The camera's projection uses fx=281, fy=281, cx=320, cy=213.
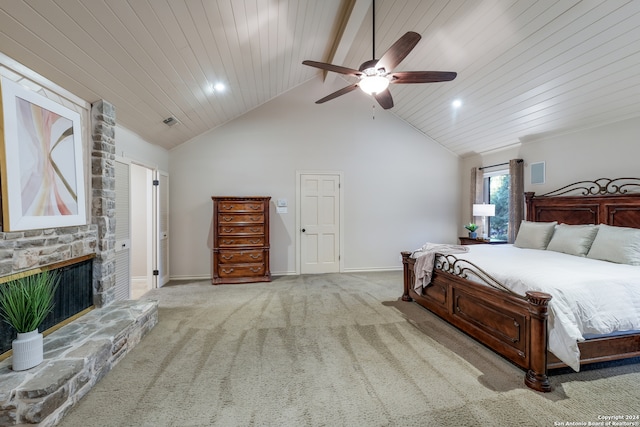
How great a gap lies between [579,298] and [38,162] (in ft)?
13.7

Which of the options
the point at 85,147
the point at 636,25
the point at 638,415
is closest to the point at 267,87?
the point at 85,147

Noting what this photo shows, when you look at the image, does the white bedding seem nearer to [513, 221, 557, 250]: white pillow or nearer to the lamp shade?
[513, 221, 557, 250]: white pillow

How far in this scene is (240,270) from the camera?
4840 millimetres

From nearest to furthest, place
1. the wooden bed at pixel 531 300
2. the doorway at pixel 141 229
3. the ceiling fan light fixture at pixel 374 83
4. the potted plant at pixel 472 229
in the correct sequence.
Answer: the wooden bed at pixel 531 300, the ceiling fan light fixture at pixel 374 83, the doorway at pixel 141 229, the potted plant at pixel 472 229

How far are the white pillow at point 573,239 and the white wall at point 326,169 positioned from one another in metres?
2.45

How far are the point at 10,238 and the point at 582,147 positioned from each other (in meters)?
6.17

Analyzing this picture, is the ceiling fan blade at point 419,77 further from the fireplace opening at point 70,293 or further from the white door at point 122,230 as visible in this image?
the fireplace opening at point 70,293

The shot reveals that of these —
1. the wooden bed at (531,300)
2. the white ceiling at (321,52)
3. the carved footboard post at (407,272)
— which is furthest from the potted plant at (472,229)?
the carved footboard post at (407,272)

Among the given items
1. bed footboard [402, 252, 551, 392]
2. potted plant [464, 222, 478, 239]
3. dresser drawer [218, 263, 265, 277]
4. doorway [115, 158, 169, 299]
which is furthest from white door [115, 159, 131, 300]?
potted plant [464, 222, 478, 239]

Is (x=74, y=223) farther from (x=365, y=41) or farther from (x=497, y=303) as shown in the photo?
(x=365, y=41)

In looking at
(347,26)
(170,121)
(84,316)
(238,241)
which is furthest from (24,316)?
(347,26)

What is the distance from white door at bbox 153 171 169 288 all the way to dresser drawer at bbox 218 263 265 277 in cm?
95

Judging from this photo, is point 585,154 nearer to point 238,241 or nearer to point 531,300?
point 531,300

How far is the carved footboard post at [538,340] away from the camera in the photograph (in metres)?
1.97
